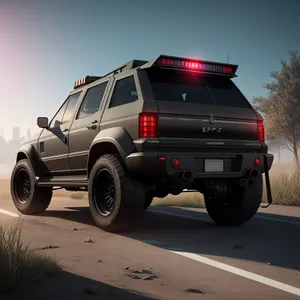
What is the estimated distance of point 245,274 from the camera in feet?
12.3

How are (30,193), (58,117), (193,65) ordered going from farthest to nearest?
(30,193) → (58,117) → (193,65)

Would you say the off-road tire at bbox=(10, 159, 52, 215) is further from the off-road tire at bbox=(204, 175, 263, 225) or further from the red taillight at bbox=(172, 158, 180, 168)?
the red taillight at bbox=(172, 158, 180, 168)

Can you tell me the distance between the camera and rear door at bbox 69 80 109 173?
21.5ft

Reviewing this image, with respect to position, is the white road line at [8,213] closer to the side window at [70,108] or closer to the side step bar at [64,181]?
the side step bar at [64,181]

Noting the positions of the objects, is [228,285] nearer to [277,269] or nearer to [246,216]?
[277,269]

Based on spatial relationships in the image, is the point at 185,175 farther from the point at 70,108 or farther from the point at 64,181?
the point at 70,108

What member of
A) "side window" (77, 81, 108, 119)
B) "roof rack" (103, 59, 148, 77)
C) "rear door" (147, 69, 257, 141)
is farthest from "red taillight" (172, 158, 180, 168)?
"side window" (77, 81, 108, 119)

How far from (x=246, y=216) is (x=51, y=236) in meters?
2.78

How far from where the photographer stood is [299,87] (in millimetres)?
33844

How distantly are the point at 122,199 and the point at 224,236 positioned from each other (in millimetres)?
1384

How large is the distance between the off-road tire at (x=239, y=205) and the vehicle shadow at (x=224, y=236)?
0.16 meters

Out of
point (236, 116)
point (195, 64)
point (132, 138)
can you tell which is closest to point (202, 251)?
point (132, 138)

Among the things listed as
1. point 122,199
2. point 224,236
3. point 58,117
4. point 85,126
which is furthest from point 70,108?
point 224,236

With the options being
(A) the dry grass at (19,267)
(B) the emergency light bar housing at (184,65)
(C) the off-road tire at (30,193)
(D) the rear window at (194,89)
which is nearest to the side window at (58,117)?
(C) the off-road tire at (30,193)
